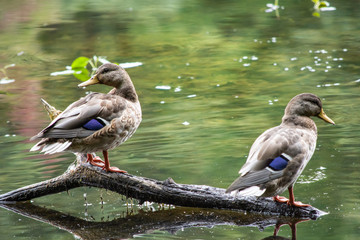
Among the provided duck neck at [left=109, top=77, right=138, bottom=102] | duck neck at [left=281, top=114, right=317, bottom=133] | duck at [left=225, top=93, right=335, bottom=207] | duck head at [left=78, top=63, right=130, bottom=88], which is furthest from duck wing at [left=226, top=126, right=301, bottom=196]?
duck head at [left=78, top=63, right=130, bottom=88]

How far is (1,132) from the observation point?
31.2 ft

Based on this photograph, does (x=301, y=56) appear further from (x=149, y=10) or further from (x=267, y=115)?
(x=149, y=10)

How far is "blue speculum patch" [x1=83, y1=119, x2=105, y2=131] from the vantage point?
6.01 metres

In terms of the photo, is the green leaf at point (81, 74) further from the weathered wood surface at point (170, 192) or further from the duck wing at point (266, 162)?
the duck wing at point (266, 162)

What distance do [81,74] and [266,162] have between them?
296 inches

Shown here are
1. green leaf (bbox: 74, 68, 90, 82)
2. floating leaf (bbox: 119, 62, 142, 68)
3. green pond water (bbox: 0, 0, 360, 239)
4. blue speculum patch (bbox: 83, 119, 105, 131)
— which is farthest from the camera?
floating leaf (bbox: 119, 62, 142, 68)

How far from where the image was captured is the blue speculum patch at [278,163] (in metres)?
5.50

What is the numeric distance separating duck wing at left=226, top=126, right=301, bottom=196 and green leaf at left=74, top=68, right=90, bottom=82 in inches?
273

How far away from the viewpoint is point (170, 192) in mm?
5992

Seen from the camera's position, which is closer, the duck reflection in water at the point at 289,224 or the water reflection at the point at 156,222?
the duck reflection in water at the point at 289,224

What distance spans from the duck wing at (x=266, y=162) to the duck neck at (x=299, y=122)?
318mm

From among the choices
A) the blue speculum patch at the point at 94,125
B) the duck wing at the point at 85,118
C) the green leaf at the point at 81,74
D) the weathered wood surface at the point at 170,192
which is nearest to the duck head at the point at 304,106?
the weathered wood surface at the point at 170,192

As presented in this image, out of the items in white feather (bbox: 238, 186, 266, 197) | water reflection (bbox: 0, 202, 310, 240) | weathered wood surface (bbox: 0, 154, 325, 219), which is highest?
white feather (bbox: 238, 186, 266, 197)

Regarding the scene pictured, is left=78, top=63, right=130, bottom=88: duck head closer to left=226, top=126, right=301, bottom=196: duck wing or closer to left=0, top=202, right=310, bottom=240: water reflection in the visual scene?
left=0, top=202, right=310, bottom=240: water reflection
